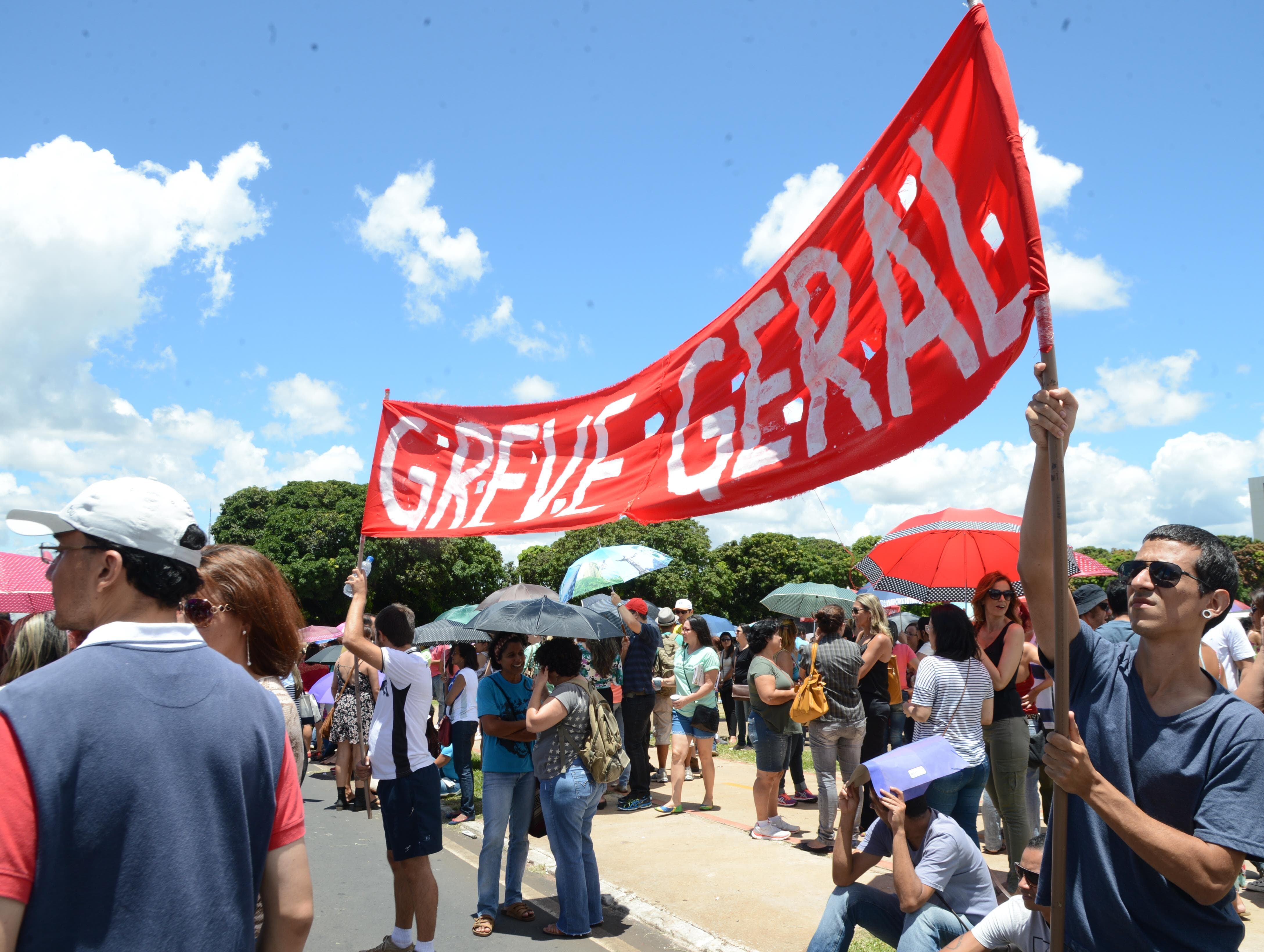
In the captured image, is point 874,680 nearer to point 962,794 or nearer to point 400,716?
point 962,794

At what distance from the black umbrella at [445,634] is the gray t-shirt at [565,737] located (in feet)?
14.0

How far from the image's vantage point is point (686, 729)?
31.3 feet

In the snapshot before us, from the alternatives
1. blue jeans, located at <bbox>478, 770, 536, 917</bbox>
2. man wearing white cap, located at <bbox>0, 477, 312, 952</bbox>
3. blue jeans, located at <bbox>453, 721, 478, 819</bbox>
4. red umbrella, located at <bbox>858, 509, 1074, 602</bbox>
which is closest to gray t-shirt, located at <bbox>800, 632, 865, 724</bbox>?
red umbrella, located at <bbox>858, 509, 1074, 602</bbox>

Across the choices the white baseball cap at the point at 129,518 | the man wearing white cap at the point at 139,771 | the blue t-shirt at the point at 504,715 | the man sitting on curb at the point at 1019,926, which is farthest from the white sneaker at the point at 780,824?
the white baseball cap at the point at 129,518

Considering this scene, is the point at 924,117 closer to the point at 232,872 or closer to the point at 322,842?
the point at 232,872

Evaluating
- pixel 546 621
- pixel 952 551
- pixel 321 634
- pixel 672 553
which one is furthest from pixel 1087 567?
pixel 672 553

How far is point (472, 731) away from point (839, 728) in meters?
4.03

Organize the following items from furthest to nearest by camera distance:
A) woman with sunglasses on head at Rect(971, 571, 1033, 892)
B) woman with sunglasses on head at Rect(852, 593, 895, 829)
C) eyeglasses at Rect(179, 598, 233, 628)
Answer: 1. woman with sunglasses on head at Rect(852, 593, 895, 829)
2. woman with sunglasses on head at Rect(971, 571, 1033, 892)
3. eyeglasses at Rect(179, 598, 233, 628)

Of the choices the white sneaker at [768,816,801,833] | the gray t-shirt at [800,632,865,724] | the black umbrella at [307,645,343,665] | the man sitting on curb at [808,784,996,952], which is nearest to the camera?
the man sitting on curb at [808,784,996,952]

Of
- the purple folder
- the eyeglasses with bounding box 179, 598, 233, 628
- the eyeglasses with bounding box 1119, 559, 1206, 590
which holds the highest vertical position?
the eyeglasses with bounding box 1119, 559, 1206, 590

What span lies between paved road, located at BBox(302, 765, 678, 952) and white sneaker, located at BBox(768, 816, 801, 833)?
1.98 m

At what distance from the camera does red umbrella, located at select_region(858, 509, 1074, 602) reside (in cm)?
743

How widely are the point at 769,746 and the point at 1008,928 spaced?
434cm

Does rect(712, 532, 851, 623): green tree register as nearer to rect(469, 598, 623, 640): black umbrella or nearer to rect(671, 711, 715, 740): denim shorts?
rect(671, 711, 715, 740): denim shorts
